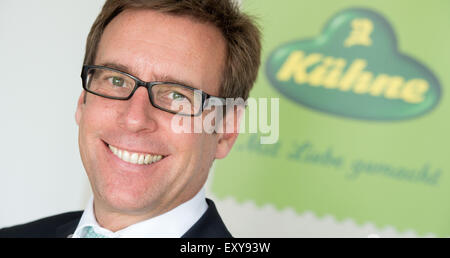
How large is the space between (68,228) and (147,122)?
0.50 metres

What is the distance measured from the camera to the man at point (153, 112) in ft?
4.10

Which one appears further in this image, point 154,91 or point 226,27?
point 226,27

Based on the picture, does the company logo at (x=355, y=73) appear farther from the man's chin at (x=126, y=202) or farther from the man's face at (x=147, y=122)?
the man's chin at (x=126, y=202)

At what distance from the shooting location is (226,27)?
1363 millimetres

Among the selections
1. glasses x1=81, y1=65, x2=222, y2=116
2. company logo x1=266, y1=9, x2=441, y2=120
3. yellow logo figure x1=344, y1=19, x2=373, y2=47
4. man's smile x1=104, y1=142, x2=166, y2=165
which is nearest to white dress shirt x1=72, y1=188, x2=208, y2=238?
man's smile x1=104, y1=142, x2=166, y2=165

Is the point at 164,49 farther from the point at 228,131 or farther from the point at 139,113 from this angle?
the point at 228,131

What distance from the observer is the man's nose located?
1213 millimetres

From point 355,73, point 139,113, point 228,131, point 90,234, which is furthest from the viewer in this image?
point 355,73

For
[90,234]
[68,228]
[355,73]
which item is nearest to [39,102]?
[68,228]

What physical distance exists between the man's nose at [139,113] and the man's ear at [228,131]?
0.26 meters

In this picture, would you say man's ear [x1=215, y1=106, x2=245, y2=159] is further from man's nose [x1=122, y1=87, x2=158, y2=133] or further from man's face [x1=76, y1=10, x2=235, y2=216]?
man's nose [x1=122, y1=87, x2=158, y2=133]

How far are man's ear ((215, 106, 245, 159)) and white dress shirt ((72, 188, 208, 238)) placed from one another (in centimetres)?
17

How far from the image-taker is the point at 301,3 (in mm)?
2371
